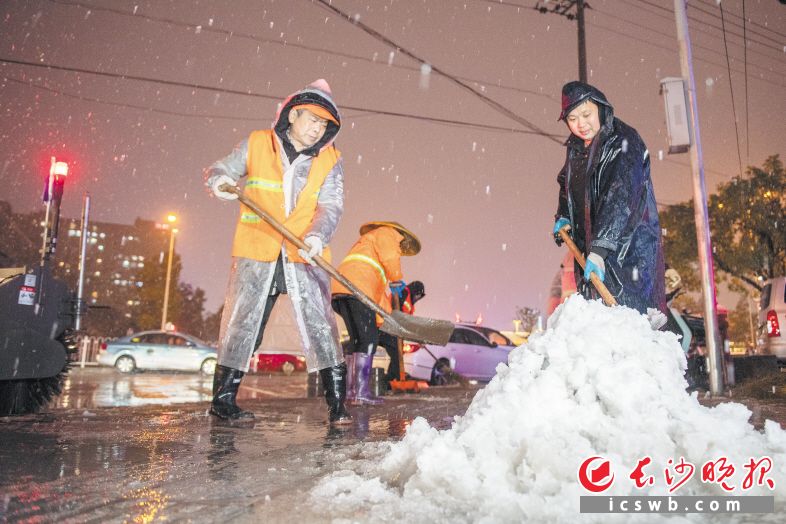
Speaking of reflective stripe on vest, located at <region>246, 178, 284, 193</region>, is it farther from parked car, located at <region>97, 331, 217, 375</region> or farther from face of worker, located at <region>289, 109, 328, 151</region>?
parked car, located at <region>97, 331, 217, 375</region>

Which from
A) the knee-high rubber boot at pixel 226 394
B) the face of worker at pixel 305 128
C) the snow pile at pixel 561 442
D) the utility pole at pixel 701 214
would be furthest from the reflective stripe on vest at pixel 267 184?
the utility pole at pixel 701 214

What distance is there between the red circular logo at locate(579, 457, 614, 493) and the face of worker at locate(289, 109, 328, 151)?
120 inches

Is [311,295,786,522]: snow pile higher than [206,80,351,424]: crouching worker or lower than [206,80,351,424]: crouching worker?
lower

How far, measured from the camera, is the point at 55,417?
3.91m

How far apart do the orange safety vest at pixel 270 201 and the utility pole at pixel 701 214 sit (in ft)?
19.7

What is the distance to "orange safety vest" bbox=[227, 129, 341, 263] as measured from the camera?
3.82 meters

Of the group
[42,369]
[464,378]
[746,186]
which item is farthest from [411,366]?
[746,186]

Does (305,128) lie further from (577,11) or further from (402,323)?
(577,11)

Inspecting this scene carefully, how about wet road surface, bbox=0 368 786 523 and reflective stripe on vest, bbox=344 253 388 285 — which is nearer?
wet road surface, bbox=0 368 786 523

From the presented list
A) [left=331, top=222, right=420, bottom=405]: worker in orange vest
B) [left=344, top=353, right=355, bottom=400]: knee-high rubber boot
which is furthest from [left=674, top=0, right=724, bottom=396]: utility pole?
[left=344, top=353, right=355, bottom=400]: knee-high rubber boot

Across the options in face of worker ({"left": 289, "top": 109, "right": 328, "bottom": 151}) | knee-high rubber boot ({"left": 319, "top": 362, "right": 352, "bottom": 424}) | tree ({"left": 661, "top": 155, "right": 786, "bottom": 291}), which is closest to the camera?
knee-high rubber boot ({"left": 319, "top": 362, "right": 352, "bottom": 424})

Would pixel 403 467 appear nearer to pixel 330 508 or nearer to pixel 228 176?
pixel 330 508

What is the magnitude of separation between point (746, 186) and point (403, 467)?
27836 mm

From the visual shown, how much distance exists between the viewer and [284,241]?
3863 mm
